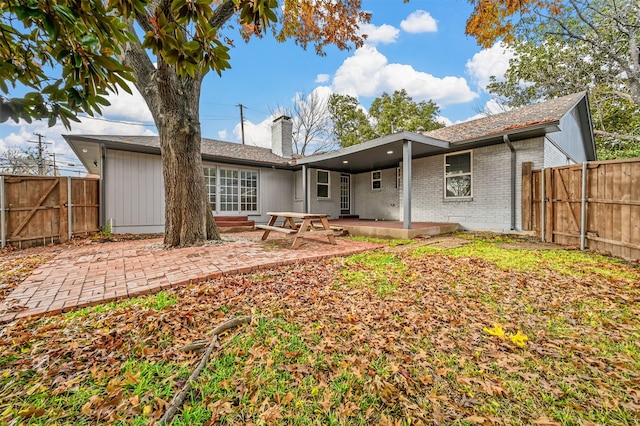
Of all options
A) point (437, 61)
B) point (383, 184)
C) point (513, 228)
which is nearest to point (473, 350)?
point (513, 228)

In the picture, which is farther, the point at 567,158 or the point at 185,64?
the point at 567,158

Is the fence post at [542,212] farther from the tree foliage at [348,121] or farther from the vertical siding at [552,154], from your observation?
the tree foliage at [348,121]

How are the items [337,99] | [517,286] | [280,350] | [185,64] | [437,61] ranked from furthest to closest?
[337,99]
[437,61]
[517,286]
[280,350]
[185,64]

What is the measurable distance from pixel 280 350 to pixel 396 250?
4.39m

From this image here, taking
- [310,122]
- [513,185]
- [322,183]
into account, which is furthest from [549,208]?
[310,122]

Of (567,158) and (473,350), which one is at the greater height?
(567,158)

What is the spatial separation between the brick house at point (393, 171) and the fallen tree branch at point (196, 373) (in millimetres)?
6085

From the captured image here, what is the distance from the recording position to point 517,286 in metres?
3.42

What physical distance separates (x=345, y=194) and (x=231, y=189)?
5622 mm

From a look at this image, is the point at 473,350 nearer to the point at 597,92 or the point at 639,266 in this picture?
the point at 639,266

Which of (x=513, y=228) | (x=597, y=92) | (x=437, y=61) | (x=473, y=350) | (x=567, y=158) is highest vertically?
(x=437, y=61)

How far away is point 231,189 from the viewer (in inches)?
414

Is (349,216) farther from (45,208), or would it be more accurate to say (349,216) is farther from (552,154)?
(45,208)

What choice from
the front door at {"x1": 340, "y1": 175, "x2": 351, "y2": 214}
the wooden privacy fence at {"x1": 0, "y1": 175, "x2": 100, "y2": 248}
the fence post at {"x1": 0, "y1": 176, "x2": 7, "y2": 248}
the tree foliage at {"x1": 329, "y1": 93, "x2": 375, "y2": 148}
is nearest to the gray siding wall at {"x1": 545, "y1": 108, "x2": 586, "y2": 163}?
the front door at {"x1": 340, "y1": 175, "x2": 351, "y2": 214}
